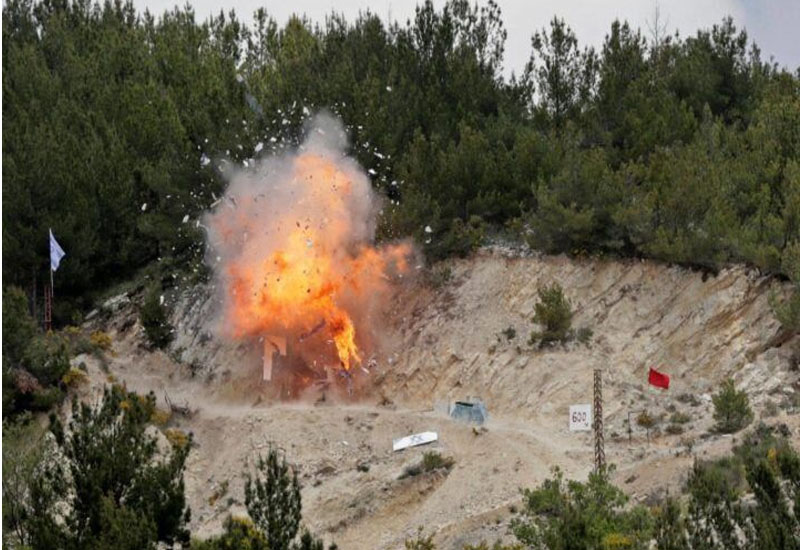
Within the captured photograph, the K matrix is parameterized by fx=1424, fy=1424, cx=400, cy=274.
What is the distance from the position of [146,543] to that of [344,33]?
44740 mm

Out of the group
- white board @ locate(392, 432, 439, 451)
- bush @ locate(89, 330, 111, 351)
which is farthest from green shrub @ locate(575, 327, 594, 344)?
bush @ locate(89, 330, 111, 351)

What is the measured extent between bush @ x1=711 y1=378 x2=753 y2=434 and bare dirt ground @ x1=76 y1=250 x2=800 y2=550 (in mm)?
582

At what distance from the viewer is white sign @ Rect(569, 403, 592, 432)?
4222cm

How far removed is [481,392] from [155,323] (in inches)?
529

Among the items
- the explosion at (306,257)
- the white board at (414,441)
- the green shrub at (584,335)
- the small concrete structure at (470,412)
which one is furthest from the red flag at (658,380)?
the explosion at (306,257)

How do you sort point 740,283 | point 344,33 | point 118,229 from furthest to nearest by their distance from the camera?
point 344,33
point 118,229
point 740,283

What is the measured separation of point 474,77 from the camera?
59.6 meters

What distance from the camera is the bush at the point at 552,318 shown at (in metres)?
46.0

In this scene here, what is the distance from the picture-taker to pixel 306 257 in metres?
50.5

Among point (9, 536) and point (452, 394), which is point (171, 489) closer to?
point (9, 536)

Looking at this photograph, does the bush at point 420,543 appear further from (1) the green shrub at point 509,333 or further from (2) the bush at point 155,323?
(2) the bush at point 155,323

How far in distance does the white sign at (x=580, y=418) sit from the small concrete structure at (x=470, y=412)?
294 centimetres

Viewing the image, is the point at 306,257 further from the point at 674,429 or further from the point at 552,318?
the point at 674,429

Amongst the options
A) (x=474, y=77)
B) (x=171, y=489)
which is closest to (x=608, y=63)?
(x=474, y=77)
